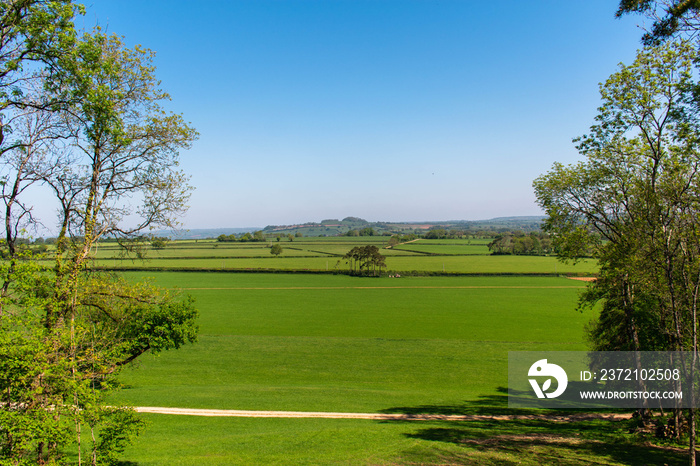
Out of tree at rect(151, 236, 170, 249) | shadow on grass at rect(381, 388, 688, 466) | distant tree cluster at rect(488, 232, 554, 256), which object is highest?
tree at rect(151, 236, 170, 249)

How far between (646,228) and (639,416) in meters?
10.7

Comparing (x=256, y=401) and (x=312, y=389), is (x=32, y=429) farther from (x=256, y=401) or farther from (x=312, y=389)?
(x=312, y=389)

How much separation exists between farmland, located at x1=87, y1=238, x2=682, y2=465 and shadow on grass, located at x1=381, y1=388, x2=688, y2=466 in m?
0.09

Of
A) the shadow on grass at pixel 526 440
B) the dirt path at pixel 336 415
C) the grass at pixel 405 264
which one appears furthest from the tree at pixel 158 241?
the grass at pixel 405 264

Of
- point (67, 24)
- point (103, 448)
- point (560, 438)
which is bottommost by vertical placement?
point (560, 438)

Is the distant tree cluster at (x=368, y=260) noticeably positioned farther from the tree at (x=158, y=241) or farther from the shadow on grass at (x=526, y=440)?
the tree at (x=158, y=241)

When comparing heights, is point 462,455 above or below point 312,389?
above

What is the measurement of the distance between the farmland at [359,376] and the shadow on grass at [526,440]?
0.09 meters

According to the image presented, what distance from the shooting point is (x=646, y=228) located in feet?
42.9

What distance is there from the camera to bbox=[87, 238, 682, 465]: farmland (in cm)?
1354

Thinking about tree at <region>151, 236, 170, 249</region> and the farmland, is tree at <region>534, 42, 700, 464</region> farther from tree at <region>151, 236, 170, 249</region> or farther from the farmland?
tree at <region>151, 236, 170, 249</region>

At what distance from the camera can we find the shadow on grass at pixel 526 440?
12.2m

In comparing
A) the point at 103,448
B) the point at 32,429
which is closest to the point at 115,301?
the point at 103,448

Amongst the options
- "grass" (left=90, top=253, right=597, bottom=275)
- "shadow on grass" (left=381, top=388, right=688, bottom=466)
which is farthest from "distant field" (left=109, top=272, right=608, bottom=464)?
"grass" (left=90, top=253, right=597, bottom=275)
